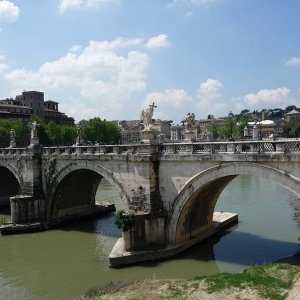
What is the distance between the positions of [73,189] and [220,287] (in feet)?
58.8

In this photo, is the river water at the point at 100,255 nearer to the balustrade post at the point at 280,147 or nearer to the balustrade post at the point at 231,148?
the balustrade post at the point at 231,148

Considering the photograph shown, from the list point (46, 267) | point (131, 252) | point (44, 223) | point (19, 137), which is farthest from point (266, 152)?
point (19, 137)

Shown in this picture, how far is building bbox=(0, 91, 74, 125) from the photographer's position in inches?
3450

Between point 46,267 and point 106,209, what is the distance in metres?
12.1

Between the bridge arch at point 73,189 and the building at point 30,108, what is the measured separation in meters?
59.8

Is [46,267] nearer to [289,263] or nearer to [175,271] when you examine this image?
[175,271]

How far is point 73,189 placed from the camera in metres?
30.2

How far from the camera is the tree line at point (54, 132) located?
67.9 meters

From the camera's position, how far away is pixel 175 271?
1828cm

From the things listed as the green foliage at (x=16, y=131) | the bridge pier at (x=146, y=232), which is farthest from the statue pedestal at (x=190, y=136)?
the green foliage at (x=16, y=131)

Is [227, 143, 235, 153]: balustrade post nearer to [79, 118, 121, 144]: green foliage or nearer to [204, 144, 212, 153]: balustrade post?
[204, 144, 212, 153]: balustrade post

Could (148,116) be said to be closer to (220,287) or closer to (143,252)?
(143,252)

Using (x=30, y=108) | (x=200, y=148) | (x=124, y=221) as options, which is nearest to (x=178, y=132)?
(x=30, y=108)

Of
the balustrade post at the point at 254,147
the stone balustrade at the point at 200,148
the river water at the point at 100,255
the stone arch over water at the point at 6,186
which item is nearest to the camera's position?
the stone balustrade at the point at 200,148
